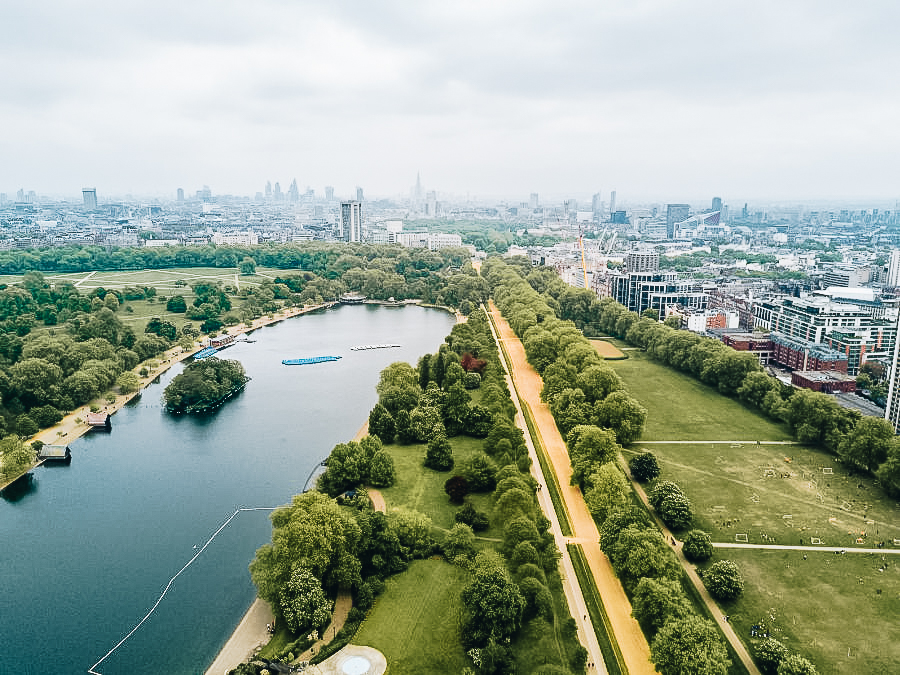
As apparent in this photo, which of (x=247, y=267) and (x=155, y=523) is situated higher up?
(x=247, y=267)

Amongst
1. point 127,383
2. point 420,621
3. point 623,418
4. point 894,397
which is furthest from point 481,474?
point 127,383

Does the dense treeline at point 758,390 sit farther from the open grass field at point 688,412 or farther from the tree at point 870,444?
the open grass field at point 688,412

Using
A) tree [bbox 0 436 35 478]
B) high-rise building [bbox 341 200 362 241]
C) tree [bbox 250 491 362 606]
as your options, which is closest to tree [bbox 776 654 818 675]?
tree [bbox 250 491 362 606]

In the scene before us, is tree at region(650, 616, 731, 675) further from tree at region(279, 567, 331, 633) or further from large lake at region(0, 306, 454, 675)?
large lake at region(0, 306, 454, 675)

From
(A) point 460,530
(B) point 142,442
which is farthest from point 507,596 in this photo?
(B) point 142,442

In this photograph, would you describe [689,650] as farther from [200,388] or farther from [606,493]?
[200,388]

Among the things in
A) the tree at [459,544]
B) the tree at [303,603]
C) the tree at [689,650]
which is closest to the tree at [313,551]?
the tree at [303,603]
